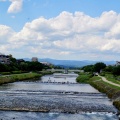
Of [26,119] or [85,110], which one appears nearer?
[26,119]

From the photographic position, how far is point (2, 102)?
45781 millimetres

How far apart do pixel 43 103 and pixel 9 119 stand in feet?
39.1

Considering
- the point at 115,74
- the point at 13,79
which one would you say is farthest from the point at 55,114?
the point at 115,74

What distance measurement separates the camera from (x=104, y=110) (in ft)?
134

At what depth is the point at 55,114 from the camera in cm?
3762

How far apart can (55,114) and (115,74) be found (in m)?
77.5

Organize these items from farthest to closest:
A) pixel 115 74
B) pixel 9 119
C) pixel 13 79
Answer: pixel 115 74
pixel 13 79
pixel 9 119

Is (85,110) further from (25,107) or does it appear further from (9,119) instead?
(9,119)

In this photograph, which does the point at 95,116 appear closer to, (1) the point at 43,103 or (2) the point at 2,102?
(1) the point at 43,103

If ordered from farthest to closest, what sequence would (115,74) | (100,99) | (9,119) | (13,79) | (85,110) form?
(115,74)
(13,79)
(100,99)
(85,110)
(9,119)

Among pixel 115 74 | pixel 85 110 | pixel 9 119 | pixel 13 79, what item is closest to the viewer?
pixel 9 119

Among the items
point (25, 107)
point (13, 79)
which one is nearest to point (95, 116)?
point (25, 107)

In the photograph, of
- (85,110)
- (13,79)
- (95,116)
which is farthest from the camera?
(13,79)

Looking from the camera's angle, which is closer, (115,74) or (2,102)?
(2,102)
